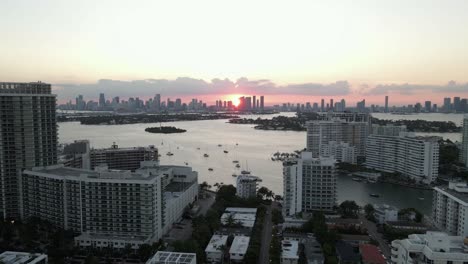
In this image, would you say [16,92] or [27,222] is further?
[16,92]

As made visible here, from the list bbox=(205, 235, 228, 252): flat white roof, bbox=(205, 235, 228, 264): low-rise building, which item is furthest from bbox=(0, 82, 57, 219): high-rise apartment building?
bbox=(205, 235, 228, 264): low-rise building

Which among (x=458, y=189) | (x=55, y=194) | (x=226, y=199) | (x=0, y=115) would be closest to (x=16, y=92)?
(x=0, y=115)

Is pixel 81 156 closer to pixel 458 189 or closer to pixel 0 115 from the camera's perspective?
pixel 0 115

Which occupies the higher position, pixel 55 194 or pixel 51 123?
pixel 51 123

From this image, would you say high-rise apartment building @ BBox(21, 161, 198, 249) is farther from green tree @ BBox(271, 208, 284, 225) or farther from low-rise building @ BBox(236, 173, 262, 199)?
low-rise building @ BBox(236, 173, 262, 199)

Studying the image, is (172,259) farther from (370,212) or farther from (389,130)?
(389,130)

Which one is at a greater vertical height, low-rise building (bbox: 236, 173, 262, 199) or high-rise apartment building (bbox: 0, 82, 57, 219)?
high-rise apartment building (bbox: 0, 82, 57, 219)

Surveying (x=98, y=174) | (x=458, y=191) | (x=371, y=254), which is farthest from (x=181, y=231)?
(x=458, y=191)

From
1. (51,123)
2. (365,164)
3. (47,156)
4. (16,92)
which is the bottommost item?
(365,164)
